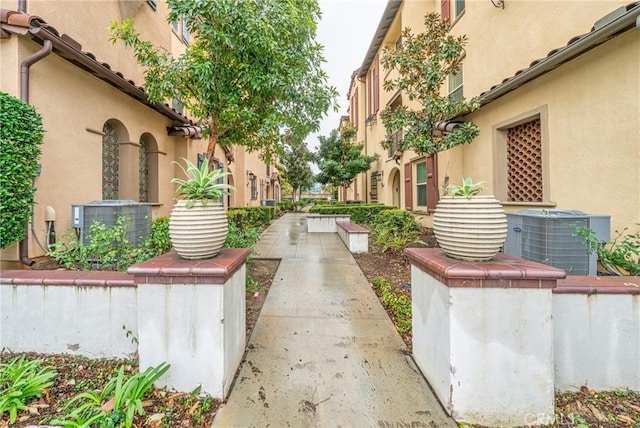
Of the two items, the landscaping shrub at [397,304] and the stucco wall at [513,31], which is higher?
the stucco wall at [513,31]

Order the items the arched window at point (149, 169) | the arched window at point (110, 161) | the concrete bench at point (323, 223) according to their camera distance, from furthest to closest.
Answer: the concrete bench at point (323, 223)
the arched window at point (149, 169)
the arched window at point (110, 161)

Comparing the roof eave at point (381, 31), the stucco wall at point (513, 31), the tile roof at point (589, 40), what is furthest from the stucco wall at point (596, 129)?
the roof eave at point (381, 31)

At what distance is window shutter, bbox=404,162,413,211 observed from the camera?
10328mm

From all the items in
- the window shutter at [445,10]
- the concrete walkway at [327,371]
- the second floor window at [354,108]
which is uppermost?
the second floor window at [354,108]

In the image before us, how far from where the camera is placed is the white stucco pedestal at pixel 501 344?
187 cm

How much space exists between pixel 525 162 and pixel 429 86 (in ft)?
8.79

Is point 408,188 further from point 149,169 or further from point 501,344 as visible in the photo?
point 501,344

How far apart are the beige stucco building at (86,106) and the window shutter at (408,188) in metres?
7.80

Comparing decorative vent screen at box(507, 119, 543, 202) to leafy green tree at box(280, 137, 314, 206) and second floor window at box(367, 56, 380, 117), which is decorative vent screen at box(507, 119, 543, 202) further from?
leafy green tree at box(280, 137, 314, 206)

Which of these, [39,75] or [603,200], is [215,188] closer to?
[39,75]

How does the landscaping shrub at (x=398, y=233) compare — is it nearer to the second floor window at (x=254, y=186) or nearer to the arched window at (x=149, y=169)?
the arched window at (x=149, y=169)

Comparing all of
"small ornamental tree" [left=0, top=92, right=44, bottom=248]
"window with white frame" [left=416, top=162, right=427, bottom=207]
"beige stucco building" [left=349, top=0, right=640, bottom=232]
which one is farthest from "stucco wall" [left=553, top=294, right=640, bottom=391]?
"window with white frame" [left=416, top=162, right=427, bottom=207]

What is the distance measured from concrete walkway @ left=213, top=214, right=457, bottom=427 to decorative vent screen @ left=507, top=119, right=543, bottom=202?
13.6 ft

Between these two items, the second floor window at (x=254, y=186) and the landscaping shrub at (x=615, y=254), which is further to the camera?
the second floor window at (x=254, y=186)
